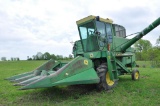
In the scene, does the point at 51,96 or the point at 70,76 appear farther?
the point at 51,96

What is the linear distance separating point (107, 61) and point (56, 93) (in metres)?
2.32

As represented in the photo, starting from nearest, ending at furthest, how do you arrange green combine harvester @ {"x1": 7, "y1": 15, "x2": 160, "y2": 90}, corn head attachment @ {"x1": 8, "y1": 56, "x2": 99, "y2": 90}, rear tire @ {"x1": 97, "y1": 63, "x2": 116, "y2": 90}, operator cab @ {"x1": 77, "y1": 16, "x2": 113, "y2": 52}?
1. corn head attachment @ {"x1": 8, "y1": 56, "x2": 99, "y2": 90}
2. green combine harvester @ {"x1": 7, "y1": 15, "x2": 160, "y2": 90}
3. rear tire @ {"x1": 97, "y1": 63, "x2": 116, "y2": 90}
4. operator cab @ {"x1": 77, "y1": 16, "x2": 113, "y2": 52}

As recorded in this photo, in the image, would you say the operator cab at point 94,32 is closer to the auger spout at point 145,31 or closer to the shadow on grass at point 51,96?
the auger spout at point 145,31

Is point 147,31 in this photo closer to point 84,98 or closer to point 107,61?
point 107,61

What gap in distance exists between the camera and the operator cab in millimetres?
8026

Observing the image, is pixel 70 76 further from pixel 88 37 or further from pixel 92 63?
pixel 88 37

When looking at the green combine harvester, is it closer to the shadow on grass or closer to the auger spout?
the auger spout

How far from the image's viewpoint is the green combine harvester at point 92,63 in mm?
5871

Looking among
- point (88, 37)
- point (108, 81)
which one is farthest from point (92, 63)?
point (88, 37)

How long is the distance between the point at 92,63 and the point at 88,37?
199 centimetres

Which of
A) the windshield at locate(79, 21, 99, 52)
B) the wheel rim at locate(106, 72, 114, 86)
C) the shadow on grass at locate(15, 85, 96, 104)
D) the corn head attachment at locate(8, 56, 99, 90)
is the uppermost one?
the windshield at locate(79, 21, 99, 52)

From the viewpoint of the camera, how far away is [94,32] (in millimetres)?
8086

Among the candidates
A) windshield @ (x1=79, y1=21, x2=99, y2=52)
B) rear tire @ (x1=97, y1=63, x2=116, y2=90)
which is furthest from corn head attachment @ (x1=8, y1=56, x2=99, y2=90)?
windshield @ (x1=79, y1=21, x2=99, y2=52)

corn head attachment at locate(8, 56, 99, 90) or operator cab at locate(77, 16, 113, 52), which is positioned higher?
operator cab at locate(77, 16, 113, 52)
